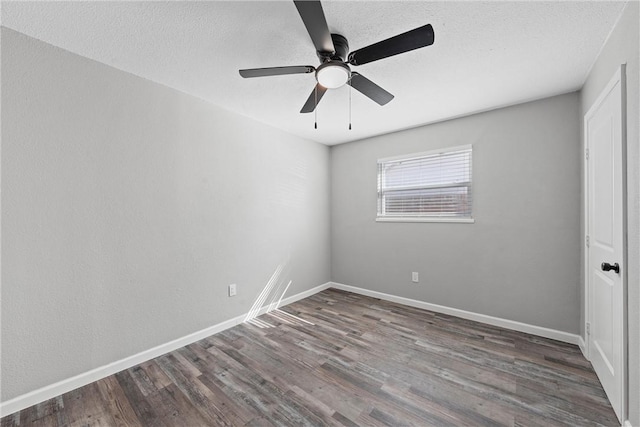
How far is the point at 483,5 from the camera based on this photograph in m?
1.50

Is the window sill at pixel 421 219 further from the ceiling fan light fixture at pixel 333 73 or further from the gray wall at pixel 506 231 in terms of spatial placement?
the ceiling fan light fixture at pixel 333 73

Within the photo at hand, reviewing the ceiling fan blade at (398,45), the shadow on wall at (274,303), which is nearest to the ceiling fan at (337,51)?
the ceiling fan blade at (398,45)

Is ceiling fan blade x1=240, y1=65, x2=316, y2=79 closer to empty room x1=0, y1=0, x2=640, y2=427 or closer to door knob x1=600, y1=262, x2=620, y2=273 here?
empty room x1=0, y1=0, x2=640, y2=427

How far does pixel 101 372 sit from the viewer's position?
6.63ft

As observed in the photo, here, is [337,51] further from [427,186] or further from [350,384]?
[350,384]

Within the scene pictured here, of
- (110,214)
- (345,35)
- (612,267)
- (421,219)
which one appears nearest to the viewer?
(612,267)

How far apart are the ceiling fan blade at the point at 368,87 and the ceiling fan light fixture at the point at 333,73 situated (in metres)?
0.09

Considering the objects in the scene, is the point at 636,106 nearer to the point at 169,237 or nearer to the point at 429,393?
the point at 429,393

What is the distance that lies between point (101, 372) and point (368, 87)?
302 centimetres

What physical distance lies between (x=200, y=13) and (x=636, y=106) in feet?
8.24

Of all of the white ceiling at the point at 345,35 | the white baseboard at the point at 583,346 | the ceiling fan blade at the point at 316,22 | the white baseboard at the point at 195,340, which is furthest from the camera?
the white baseboard at the point at 583,346

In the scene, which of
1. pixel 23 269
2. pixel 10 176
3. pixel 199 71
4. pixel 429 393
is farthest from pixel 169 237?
pixel 429 393

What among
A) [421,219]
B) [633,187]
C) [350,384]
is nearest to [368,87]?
[633,187]

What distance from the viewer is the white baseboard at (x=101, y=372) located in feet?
5.53
